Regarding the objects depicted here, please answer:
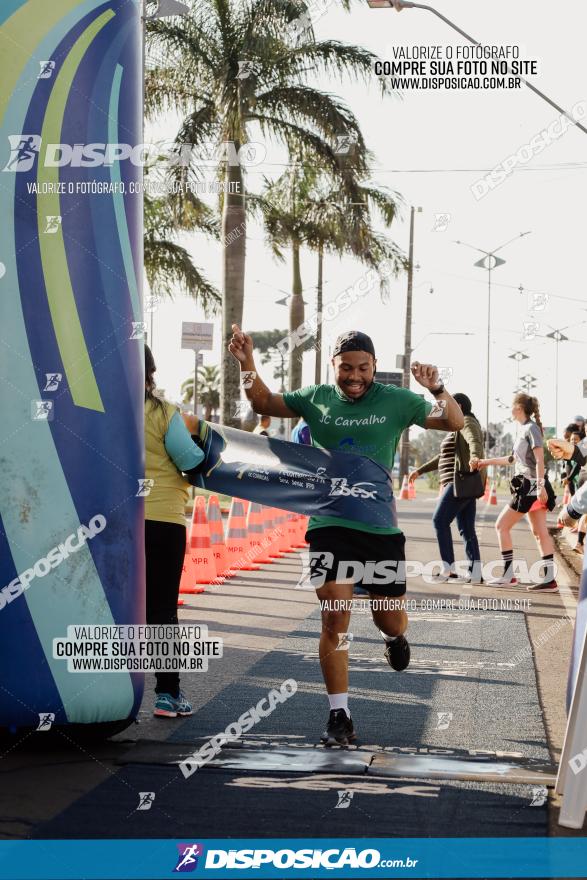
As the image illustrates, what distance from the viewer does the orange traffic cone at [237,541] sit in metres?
15.8

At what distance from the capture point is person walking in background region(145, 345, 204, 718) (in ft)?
22.9

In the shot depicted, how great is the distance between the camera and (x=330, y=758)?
5.96 metres

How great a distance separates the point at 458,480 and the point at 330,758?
765 cm

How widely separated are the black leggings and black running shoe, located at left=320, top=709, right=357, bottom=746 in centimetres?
112

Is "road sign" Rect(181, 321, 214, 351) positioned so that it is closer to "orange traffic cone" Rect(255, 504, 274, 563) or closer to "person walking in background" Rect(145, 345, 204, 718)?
"orange traffic cone" Rect(255, 504, 274, 563)

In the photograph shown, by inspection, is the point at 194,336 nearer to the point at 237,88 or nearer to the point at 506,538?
the point at 237,88

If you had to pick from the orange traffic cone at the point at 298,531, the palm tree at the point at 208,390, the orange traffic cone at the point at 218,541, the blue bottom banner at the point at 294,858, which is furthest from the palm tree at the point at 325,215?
the palm tree at the point at 208,390

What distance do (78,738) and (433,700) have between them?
2301 mm

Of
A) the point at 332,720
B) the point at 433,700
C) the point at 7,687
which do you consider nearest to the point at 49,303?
the point at 7,687

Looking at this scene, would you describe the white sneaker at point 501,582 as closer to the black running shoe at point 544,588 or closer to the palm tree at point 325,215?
the black running shoe at point 544,588

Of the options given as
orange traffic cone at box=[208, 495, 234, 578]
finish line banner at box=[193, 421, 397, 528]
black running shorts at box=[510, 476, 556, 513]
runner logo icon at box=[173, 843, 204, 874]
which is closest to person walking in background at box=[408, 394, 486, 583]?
black running shorts at box=[510, 476, 556, 513]

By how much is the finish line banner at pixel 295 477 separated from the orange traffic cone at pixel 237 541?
8.30 m

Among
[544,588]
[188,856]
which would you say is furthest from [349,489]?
[544,588]

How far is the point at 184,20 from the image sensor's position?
77.2ft
